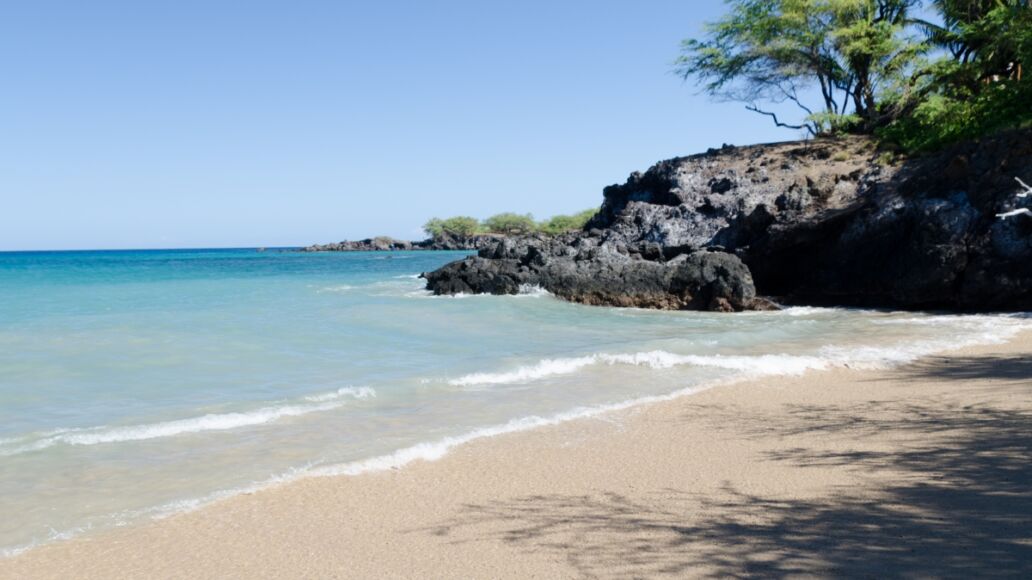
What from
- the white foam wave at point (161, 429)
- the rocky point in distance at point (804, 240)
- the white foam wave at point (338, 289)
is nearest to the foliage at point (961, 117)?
the rocky point in distance at point (804, 240)

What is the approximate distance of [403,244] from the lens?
128625 mm

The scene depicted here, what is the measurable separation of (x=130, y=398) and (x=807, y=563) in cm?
930

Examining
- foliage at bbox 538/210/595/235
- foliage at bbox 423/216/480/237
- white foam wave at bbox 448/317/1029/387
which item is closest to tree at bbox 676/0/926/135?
white foam wave at bbox 448/317/1029/387

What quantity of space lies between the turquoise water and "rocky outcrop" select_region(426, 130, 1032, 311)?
2099 mm

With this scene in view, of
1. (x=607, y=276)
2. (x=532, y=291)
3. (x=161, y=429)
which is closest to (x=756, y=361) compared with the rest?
(x=161, y=429)

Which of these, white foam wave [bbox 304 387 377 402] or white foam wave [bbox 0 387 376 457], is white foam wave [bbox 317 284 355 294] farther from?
white foam wave [bbox 0 387 376 457]

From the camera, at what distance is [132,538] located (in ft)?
16.7

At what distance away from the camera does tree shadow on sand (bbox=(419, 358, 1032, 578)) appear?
13.4ft

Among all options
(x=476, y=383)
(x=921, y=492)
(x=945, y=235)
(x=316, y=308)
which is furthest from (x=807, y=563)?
(x=316, y=308)

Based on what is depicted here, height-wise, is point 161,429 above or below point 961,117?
below

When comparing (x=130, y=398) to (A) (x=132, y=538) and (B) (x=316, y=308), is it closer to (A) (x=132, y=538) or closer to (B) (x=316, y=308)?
(A) (x=132, y=538)

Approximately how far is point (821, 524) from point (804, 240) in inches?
798

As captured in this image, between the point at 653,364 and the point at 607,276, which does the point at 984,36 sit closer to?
the point at 607,276

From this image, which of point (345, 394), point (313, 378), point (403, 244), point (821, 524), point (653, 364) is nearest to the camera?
point (821, 524)
